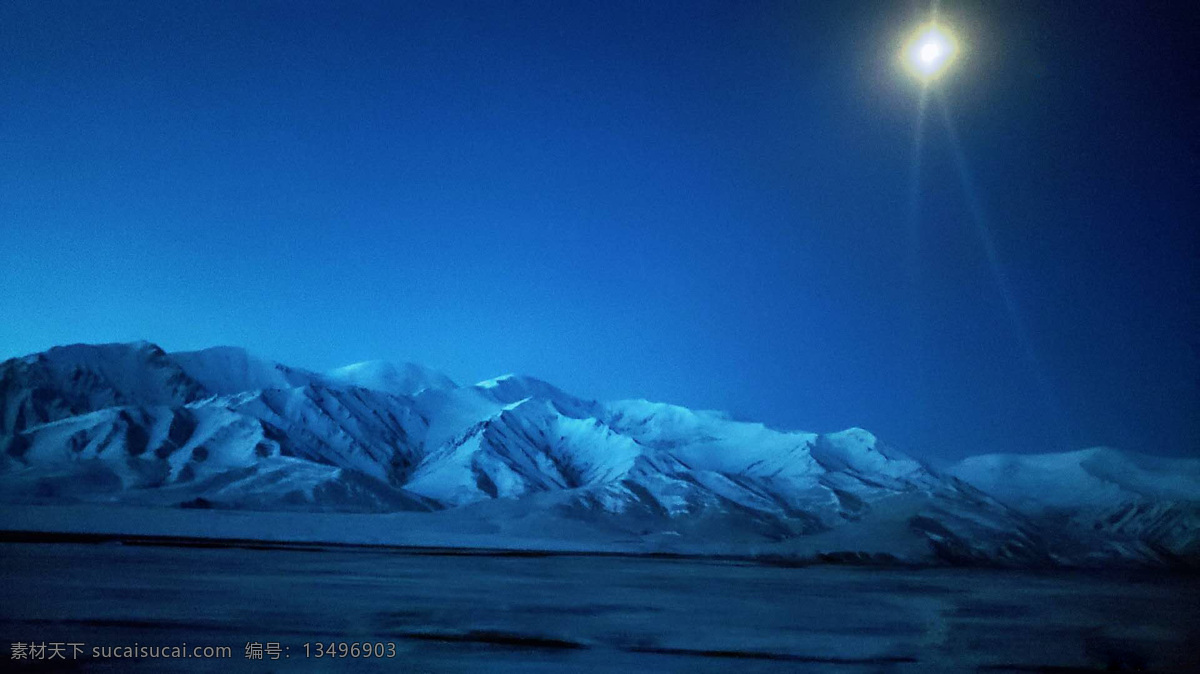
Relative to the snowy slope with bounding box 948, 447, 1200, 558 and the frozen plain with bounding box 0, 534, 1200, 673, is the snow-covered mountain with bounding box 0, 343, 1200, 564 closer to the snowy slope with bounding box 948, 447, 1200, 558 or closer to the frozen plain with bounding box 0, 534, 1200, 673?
the snowy slope with bounding box 948, 447, 1200, 558

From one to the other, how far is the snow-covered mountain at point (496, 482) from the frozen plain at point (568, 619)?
60.1 m

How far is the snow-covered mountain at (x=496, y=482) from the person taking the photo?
402 feet

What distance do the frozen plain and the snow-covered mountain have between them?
60.1 metres

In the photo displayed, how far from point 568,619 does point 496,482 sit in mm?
138745

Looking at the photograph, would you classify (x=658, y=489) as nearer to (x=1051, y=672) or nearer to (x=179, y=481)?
(x=179, y=481)

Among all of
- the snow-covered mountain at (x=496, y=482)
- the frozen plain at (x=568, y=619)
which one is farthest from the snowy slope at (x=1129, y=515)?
the frozen plain at (x=568, y=619)

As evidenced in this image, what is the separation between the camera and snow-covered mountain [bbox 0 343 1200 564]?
123 m

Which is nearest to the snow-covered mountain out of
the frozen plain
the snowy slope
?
the snowy slope

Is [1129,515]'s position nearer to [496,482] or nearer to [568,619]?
[496,482]

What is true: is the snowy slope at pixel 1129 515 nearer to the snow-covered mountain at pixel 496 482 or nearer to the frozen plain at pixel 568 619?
the snow-covered mountain at pixel 496 482

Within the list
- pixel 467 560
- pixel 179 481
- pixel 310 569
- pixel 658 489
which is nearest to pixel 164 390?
pixel 179 481

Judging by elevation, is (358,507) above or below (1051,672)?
below

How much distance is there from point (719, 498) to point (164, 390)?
126m

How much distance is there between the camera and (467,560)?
71.8 metres
